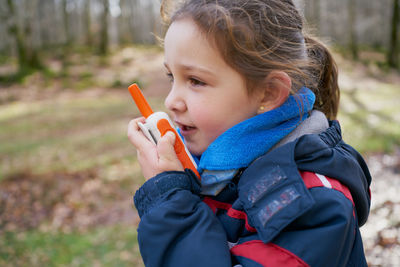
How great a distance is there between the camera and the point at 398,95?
11.2 meters

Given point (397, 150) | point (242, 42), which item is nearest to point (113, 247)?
point (242, 42)

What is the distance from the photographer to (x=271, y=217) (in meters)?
1.09

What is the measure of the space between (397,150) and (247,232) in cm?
627

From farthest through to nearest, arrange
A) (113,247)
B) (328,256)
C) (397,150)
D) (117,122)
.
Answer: (117,122) < (397,150) < (113,247) < (328,256)

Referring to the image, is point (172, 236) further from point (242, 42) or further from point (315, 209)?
point (242, 42)

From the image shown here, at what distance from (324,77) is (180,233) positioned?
42.9 inches

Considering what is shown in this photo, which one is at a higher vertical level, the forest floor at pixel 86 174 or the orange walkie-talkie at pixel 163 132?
the orange walkie-talkie at pixel 163 132

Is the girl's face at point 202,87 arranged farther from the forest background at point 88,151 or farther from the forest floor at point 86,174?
the forest floor at point 86,174

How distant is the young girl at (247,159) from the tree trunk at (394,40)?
720 inches

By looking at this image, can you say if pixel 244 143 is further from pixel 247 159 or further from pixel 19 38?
pixel 19 38

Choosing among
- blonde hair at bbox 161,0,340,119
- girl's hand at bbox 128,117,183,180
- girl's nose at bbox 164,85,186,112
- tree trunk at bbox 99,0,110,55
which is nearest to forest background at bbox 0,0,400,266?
blonde hair at bbox 161,0,340,119

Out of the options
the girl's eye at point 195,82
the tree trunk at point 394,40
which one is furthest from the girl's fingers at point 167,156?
the tree trunk at point 394,40

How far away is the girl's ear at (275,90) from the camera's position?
1.35m

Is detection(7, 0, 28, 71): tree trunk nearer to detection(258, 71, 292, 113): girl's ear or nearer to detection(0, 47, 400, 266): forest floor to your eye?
detection(0, 47, 400, 266): forest floor
